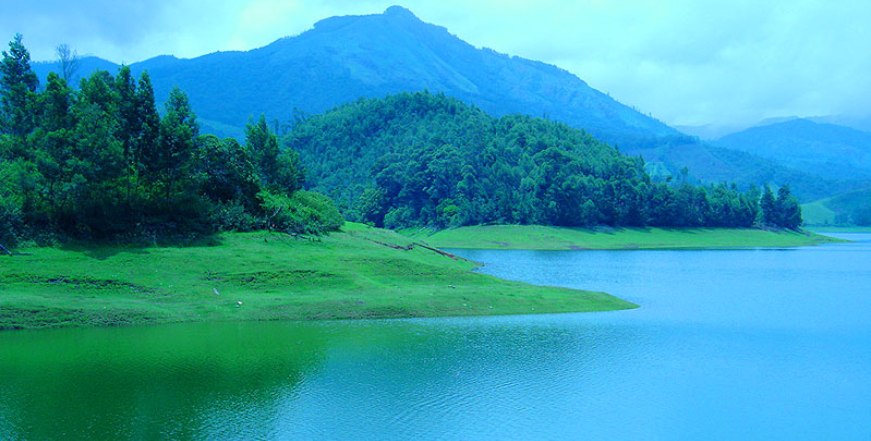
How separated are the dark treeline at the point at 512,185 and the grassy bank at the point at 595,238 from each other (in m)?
4.23

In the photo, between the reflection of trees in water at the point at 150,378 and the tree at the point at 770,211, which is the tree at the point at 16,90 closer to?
the reflection of trees in water at the point at 150,378

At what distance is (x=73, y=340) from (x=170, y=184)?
22.5m

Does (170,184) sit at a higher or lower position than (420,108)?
lower

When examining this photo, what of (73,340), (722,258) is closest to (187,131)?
(73,340)

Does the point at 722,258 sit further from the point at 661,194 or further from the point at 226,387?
the point at 226,387

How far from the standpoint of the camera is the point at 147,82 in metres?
55.0

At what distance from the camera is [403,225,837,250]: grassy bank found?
123 m

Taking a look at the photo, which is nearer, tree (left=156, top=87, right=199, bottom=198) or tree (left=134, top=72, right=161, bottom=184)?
tree (left=134, top=72, right=161, bottom=184)

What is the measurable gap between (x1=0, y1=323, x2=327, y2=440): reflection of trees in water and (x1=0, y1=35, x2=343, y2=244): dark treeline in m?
15.5

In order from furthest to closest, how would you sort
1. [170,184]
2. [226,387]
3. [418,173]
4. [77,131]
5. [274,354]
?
1. [418,173]
2. [170,184]
3. [77,131]
4. [274,354]
5. [226,387]

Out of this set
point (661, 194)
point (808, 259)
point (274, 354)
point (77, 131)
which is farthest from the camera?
point (661, 194)

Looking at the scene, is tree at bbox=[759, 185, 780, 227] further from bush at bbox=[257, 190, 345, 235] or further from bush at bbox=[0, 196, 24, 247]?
bush at bbox=[0, 196, 24, 247]

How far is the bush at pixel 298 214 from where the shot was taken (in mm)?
60000

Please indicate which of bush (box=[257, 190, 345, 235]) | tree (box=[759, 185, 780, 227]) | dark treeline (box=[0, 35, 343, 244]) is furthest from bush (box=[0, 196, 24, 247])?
tree (box=[759, 185, 780, 227])
